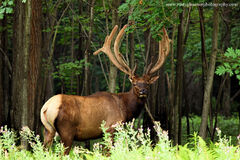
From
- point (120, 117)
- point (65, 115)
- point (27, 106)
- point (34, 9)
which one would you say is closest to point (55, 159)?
point (65, 115)

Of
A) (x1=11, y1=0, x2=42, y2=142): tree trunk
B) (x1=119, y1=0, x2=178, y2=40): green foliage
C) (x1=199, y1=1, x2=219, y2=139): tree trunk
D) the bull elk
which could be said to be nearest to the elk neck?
the bull elk

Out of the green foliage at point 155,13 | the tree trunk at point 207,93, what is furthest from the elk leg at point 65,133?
the tree trunk at point 207,93

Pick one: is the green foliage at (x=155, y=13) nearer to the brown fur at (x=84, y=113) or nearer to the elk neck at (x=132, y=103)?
the brown fur at (x=84, y=113)

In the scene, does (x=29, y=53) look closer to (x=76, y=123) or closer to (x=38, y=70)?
(x=38, y=70)

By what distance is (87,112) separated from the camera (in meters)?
6.39

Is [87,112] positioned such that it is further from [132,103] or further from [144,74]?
[144,74]

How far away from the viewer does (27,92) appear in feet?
24.0

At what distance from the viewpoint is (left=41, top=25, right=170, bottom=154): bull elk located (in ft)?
19.6

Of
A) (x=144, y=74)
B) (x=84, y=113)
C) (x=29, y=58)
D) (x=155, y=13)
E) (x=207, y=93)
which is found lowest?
(x=84, y=113)

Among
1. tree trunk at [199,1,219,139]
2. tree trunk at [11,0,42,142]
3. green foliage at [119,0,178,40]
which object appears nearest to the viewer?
green foliage at [119,0,178,40]

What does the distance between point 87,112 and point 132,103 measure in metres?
0.93

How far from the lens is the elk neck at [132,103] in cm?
686

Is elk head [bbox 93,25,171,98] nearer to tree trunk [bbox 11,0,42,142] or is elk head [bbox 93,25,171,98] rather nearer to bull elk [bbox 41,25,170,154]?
bull elk [bbox 41,25,170,154]

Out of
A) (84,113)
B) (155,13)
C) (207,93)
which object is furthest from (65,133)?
(207,93)
